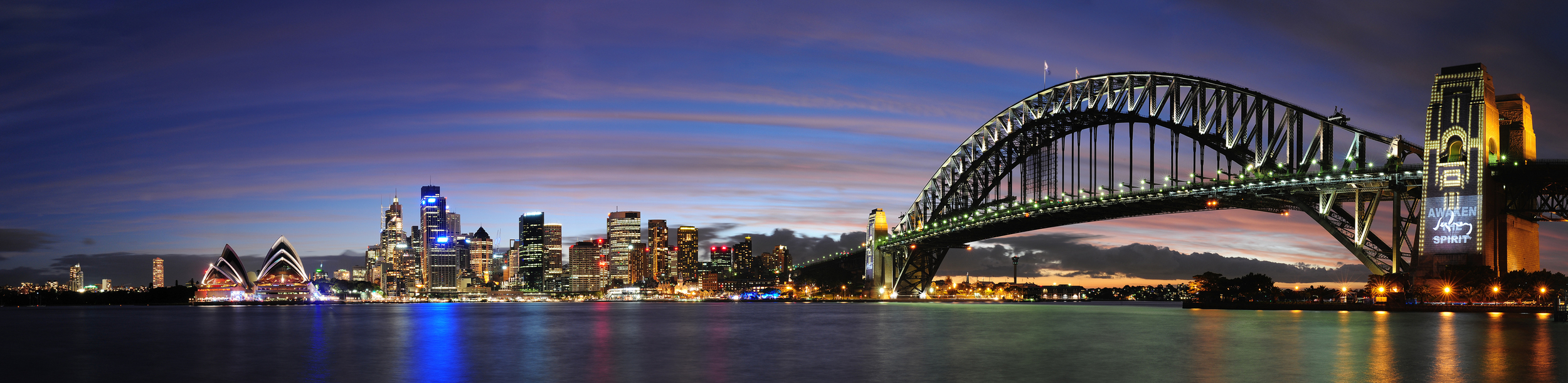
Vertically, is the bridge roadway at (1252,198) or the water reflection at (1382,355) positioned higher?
the bridge roadway at (1252,198)

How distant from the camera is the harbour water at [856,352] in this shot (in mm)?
27281

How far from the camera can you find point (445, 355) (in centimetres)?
3656

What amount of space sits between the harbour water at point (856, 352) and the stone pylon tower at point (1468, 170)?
3302 mm

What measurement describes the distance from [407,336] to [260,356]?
1481cm

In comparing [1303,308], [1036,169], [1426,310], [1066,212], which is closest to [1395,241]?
[1426,310]

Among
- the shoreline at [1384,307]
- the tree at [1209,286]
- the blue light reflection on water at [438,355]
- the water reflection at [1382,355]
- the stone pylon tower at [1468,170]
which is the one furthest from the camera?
the tree at [1209,286]

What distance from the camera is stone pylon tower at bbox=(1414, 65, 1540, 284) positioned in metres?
52.3

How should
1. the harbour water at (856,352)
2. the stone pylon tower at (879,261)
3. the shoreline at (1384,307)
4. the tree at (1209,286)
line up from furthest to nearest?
the stone pylon tower at (879,261)
the tree at (1209,286)
the shoreline at (1384,307)
the harbour water at (856,352)

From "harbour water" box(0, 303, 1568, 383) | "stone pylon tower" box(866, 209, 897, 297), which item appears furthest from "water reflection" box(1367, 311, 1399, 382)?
"stone pylon tower" box(866, 209, 897, 297)

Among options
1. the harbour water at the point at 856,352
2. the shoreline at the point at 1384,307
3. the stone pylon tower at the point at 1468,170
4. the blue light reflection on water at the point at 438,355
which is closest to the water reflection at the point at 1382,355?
the harbour water at the point at 856,352

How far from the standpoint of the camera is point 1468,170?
52.4 m

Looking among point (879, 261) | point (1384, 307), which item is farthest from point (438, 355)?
point (879, 261)

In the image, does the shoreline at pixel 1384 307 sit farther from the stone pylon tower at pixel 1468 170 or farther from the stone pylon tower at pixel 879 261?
the stone pylon tower at pixel 879 261

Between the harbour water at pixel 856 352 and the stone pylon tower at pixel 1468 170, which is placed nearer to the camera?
the harbour water at pixel 856 352
